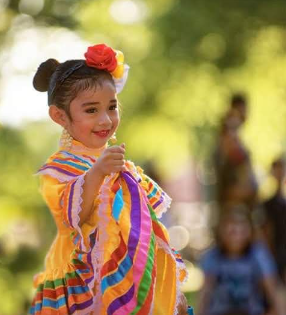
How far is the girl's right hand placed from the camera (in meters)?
2.67

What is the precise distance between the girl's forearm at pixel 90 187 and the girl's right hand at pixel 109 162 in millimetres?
13

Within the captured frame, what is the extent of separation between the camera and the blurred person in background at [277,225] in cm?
738

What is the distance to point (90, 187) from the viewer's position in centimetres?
270

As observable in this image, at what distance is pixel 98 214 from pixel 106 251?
0.12 meters

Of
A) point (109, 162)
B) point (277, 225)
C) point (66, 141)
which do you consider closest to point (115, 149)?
point (109, 162)

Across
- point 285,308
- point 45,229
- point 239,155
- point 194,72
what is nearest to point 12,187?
point 45,229

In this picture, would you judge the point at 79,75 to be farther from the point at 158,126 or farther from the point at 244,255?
the point at 158,126

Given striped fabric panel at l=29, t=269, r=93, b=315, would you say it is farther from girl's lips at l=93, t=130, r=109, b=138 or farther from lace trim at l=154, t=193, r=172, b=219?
girl's lips at l=93, t=130, r=109, b=138

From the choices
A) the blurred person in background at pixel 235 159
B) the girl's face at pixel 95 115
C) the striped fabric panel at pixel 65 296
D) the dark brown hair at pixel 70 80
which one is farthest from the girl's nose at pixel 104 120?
the blurred person in background at pixel 235 159

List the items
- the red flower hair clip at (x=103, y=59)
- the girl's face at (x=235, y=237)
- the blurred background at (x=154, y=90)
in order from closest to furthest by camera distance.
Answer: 1. the red flower hair clip at (x=103, y=59)
2. the girl's face at (x=235, y=237)
3. the blurred background at (x=154, y=90)

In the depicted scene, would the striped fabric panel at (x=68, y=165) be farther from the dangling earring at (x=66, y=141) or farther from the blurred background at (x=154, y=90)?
the blurred background at (x=154, y=90)

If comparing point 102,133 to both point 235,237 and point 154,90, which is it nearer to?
point 235,237

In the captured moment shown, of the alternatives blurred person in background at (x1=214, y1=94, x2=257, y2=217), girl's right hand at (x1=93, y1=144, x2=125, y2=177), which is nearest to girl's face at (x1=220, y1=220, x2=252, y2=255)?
blurred person in background at (x1=214, y1=94, x2=257, y2=217)

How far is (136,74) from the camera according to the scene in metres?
9.70
